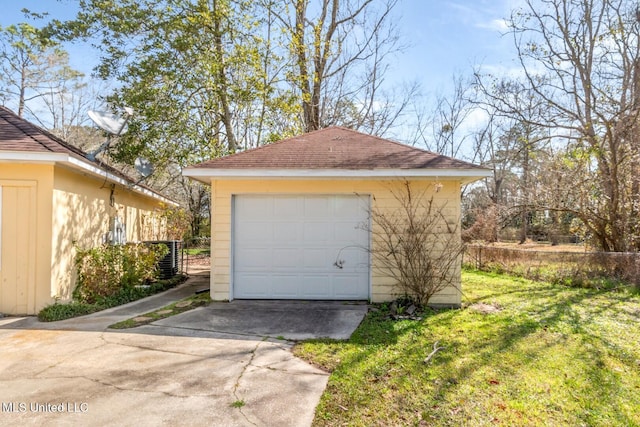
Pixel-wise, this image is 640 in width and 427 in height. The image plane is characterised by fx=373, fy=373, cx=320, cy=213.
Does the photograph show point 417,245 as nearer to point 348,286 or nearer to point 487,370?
point 348,286

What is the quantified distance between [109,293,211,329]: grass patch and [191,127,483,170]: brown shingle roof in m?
2.59

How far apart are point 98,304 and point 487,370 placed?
6.57m

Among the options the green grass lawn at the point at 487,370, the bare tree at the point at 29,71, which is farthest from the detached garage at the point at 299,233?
the bare tree at the point at 29,71

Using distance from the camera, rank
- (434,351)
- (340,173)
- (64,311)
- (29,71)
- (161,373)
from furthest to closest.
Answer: (29,71)
(340,173)
(64,311)
(434,351)
(161,373)

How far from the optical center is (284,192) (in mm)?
7375

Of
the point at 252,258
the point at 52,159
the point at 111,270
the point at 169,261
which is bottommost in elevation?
the point at 169,261

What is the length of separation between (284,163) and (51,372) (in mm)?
4643

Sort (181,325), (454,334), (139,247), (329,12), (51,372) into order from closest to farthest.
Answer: (51,372) < (454,334) < (181,325) < (139,247) < (329,12)

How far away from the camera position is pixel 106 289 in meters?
7.39

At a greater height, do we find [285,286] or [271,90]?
[271,90]

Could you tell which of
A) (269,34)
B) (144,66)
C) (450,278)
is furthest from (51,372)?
(269,34)

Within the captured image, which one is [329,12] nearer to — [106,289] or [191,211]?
[191,211]

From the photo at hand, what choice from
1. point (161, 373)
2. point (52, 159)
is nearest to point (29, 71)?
point (52, 159)

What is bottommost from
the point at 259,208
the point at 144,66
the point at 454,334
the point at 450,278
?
the point at 454,334
